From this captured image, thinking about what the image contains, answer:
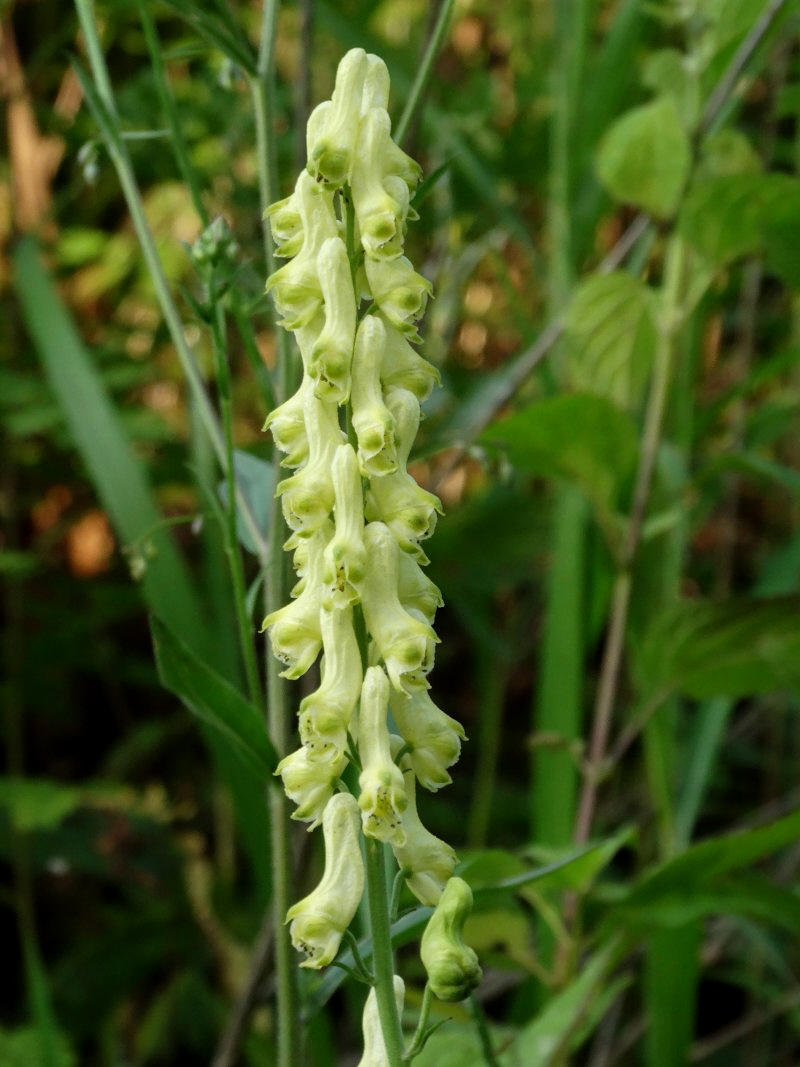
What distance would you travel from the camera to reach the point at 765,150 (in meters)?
1.75

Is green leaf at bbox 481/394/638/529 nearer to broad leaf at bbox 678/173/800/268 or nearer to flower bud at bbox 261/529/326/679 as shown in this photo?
broad leaf at bbox 678/173/800/268

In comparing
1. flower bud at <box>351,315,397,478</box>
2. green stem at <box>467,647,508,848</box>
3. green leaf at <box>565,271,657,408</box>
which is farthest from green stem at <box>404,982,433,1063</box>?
green stem at <box>467,647,508,848</box>

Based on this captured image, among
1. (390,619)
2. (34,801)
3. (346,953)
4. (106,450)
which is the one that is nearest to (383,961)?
(390,619)

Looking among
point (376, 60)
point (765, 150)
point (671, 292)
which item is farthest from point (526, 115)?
point (376, 60)

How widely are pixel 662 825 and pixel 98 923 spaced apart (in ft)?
3.22

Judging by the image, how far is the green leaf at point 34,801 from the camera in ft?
4.80

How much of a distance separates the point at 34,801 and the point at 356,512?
114cm

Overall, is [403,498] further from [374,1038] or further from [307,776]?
[374,1038]

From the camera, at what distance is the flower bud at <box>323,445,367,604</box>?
0.49 metres

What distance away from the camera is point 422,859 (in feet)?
1.74

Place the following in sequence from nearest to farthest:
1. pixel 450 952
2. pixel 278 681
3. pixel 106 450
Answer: pixel 450 952
pixel 278 681
pixel 106 450

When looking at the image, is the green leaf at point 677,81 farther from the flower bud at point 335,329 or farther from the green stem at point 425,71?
the flower bud at point 335,329

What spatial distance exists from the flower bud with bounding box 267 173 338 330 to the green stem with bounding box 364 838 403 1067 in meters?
0.23

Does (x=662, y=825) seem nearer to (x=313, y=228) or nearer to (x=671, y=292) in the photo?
(x=671, y=292)
